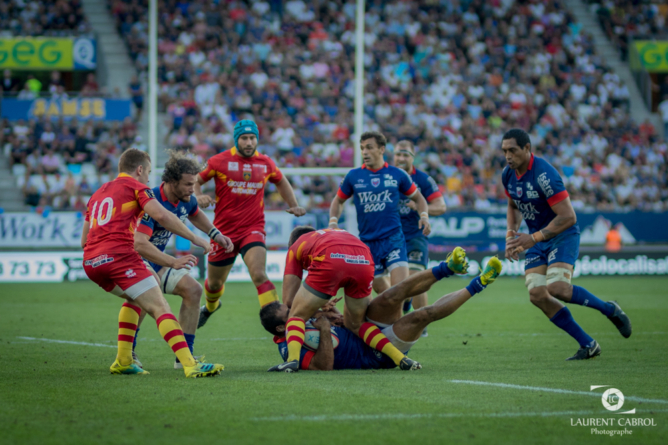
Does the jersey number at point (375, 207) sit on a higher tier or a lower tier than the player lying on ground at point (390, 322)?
higher

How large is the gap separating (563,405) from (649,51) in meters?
31.1

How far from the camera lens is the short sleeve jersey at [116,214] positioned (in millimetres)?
6617

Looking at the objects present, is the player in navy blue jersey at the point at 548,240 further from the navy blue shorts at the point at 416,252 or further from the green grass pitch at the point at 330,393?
the navy blue shorts at the point at 416,252

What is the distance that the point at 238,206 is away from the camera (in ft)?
30.9

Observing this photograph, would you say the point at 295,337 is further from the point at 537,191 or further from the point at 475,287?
the point at 537,191

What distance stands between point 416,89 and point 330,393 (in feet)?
79.0

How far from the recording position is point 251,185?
9.48 meters

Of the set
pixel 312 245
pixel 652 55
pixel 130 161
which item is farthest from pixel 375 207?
pixel 652 55

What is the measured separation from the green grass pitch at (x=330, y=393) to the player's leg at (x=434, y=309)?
1.22 feet

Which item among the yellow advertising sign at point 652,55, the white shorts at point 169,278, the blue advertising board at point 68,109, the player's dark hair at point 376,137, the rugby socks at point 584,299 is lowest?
the rugby socks at point 584,299

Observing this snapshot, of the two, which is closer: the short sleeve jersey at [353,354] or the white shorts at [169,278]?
the short sleeve jersey at [353,354]

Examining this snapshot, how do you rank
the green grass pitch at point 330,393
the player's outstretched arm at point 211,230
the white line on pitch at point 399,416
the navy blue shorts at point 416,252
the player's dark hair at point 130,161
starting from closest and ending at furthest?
the green grass pitch at point 330,393 < the white line on pitch at point 399,416 < the player's dark hair at point 130,161 < the player's outstretched arm at point 211,230 < the navy blue shorts at point 416,252

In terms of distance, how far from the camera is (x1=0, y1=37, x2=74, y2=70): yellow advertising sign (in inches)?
1039

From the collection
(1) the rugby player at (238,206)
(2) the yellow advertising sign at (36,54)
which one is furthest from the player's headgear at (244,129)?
(2) the yellow advertising sign at (36,54)
